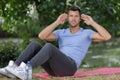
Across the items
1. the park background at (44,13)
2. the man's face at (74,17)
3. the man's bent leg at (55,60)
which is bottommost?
the park background at (44,13)

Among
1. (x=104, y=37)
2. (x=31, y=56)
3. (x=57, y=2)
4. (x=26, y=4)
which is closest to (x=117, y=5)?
(x=57, y=2)

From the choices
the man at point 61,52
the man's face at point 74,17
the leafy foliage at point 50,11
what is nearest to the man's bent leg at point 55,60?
the man at point 61,52

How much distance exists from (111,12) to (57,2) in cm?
137

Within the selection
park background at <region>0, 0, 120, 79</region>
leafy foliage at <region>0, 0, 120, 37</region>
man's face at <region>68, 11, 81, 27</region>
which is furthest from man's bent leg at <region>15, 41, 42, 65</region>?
leafy foliage at <region>0, 0, 120, 37</region>

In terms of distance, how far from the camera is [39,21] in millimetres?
10289

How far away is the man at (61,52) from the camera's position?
5.44 meters

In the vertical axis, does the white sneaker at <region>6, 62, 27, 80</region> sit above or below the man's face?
below

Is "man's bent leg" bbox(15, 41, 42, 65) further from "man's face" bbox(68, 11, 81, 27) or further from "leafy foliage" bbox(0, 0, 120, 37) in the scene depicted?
"leafy foliage" bbox(0, 0, 120, 37)

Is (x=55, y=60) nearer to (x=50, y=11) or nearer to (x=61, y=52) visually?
(x=61, y=52)

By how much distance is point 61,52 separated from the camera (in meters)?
5.66

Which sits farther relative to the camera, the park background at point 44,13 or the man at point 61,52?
the park background at point 44,13

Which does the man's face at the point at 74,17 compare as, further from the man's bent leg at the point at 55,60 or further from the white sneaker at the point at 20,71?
the white sneaker at the point at 20,71

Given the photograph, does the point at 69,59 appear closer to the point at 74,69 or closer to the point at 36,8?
the point at 74,69

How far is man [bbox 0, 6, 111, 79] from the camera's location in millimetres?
5441
